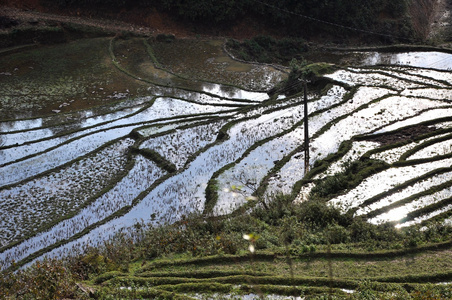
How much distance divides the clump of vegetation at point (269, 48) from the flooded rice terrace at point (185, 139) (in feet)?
8.43

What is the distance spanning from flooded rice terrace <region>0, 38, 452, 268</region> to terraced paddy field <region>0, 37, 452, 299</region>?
70 mm

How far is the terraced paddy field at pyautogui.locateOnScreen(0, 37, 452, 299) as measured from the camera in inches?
345

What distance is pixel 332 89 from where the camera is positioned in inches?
845

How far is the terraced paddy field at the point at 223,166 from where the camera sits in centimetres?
876

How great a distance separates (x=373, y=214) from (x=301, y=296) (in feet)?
15.7

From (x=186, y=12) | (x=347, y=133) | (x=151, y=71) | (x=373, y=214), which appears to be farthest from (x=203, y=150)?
(x=186, y=12)

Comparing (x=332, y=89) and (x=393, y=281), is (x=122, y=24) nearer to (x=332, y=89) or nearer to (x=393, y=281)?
(x=332, y=89)

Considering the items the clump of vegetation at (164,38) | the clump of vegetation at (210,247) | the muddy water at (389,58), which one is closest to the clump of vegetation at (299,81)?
the muddy water at (389,58)

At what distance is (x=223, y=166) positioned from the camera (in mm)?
14992

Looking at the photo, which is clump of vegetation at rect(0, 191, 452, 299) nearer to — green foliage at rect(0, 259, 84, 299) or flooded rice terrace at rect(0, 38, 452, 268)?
green foliage at rect(0, 259, 84, 299)

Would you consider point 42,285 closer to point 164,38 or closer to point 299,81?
point 299,81

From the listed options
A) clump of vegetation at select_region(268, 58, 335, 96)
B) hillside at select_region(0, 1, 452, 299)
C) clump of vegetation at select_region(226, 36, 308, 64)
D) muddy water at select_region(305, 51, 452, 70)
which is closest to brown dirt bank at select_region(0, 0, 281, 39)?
clump of vegetation at select_region(226, 36, 308, 64)

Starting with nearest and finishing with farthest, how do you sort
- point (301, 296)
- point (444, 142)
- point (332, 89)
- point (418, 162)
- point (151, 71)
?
1. point (301, 296)
2. point (418, 162)
3. point (444, 142)
4. point (332, 89)
5. point (151, 71)

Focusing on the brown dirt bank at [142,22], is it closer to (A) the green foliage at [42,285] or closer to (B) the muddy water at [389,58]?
(B) the muddy water at [389,58]
